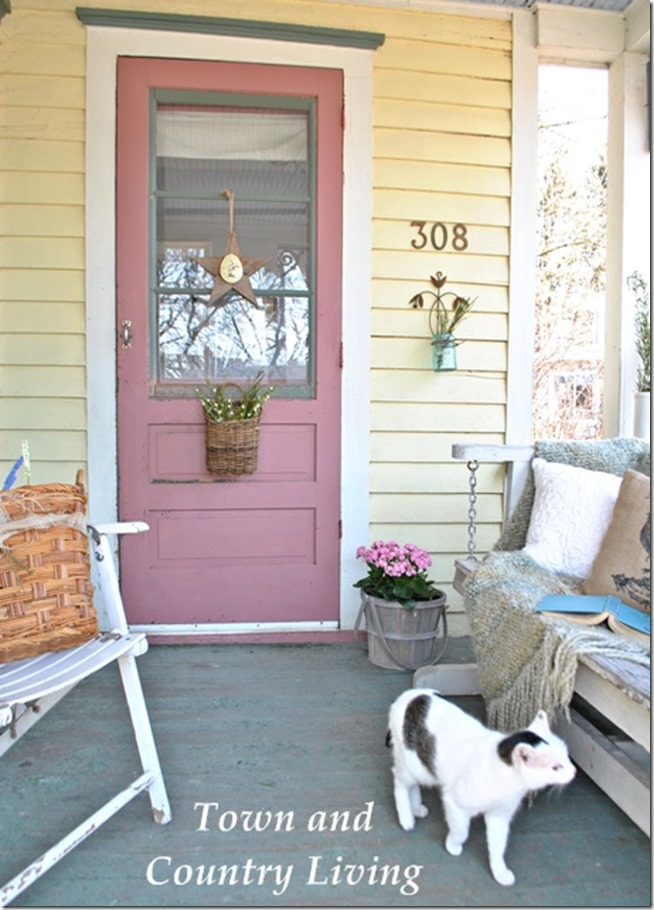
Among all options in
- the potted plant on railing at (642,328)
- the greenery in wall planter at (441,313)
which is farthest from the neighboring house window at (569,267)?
the greenery in wall planter at (441,313)

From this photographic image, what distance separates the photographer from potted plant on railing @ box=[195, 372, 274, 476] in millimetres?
2418

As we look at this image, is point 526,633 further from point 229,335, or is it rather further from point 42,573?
point 229,335

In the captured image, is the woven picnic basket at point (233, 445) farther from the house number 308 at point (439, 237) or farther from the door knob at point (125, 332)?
the house number 308 at point (439, 237)

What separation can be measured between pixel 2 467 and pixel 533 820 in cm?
221

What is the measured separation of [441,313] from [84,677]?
1.97m

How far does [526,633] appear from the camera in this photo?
160 centimetres

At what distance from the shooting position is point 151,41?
246cm

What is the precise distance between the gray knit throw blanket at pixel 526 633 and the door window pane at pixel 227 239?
112 cm

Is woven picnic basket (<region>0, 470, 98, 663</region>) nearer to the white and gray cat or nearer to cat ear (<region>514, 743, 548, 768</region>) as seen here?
the white and gray cat

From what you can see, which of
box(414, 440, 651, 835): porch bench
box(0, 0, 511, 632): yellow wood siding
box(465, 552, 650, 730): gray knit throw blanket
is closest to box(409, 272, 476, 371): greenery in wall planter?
box(0, 0, 511, 632): yellow wood siding

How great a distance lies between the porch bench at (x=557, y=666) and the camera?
1.36m

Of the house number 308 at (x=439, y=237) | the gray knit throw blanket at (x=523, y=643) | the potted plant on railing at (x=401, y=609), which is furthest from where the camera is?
the house number 308 at (x=439, y=237)

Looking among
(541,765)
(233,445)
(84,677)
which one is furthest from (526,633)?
(233,445)

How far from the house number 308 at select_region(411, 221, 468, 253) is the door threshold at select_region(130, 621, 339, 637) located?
164cm
